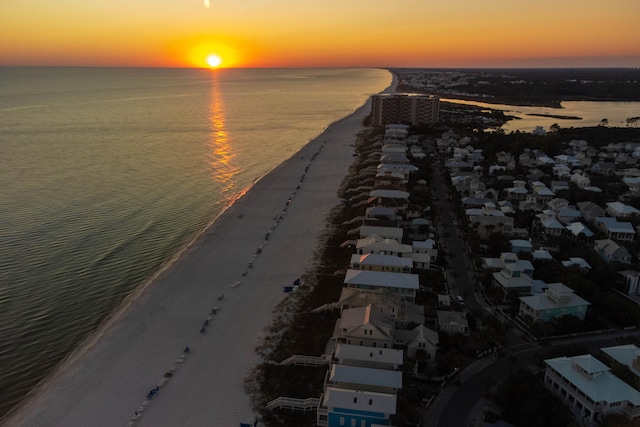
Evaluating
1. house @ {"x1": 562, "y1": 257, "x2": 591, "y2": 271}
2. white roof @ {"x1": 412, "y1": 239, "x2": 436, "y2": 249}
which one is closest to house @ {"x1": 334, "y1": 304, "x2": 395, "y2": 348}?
white roof @ {"x1": 412, "y1": 239, "x2": 436, "y2": 249}

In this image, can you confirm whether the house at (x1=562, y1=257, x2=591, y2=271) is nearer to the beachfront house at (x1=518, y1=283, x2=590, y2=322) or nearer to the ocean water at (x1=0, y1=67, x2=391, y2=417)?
the beachfront house at (x1=518, y1=283, x2=590, y2=322)

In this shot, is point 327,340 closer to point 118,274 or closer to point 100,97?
point 118,274

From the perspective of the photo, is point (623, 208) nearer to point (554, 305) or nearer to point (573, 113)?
point (554, 305)

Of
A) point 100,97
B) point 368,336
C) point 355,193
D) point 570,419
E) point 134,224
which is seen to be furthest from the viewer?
point 100,97

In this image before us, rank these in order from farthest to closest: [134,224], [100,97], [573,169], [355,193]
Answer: [100,97], [573,169], [355,193], [134,224]

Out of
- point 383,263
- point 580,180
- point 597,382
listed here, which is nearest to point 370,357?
point 597,382

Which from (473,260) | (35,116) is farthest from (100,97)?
(473,260)
